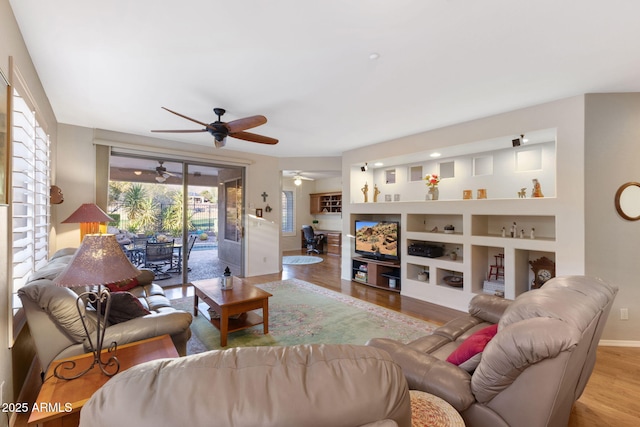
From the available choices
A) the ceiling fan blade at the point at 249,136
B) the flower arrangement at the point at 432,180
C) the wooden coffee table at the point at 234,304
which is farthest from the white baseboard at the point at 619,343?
the ceiling fan blade at the point at 249,136

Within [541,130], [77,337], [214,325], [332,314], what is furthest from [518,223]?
[77,337]

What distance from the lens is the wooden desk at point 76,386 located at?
1188 mm

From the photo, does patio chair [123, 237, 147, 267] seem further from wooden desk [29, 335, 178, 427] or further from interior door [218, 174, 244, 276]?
wooden desk [29, 335, 178, 427]

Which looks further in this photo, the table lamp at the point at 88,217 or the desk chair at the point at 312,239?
the desk chair at the point at 312,239

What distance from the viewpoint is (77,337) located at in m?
1.76

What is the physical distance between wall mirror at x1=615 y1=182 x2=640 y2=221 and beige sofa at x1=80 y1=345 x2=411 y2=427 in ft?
12.3

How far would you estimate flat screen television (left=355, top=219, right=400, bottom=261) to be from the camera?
4.95m

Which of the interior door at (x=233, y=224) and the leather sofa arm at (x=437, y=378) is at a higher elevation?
the interior door at (x=233, y=224)

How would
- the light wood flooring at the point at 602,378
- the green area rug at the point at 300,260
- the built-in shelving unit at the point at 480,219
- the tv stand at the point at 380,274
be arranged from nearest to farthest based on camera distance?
1. the light wood flooring at the point at 602,378
2. the built-in shelving unit at the point at 480,219
3. the tv stand at the point at 380,274
4. the green area rug at the point at 300,260

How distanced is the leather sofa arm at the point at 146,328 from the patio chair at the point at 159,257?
316cm

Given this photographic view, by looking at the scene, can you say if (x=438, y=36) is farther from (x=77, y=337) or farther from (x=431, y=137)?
(x=77, y=337)

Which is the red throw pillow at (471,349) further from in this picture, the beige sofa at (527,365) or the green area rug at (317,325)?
the green area rug at (317,325)

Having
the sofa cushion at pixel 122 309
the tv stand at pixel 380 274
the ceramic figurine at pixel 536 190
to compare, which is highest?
the ceramic figurine at pixel 536 190

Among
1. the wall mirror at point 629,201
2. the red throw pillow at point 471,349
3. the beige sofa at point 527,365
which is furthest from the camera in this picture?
the wall mirror at point 629,201
